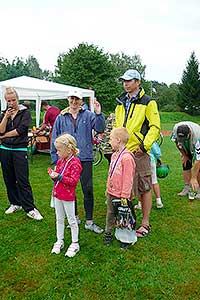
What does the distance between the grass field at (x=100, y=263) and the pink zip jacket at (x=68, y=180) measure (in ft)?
2.06

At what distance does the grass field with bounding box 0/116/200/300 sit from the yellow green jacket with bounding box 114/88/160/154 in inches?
44.7

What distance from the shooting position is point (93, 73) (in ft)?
124

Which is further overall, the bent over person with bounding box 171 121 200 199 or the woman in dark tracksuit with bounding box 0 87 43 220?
the bent over person with bounding box 171 121 200 199

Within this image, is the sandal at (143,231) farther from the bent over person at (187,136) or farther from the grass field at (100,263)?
the bent over person at (187,136)

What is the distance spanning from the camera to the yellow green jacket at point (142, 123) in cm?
398

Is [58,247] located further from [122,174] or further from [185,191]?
[185,191]

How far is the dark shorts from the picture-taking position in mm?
4168

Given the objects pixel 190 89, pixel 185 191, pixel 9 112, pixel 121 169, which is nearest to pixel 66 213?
pixel 121 169

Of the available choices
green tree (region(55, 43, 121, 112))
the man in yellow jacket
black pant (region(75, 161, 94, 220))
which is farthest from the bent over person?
green tree (region(55, 43, 121, 112))

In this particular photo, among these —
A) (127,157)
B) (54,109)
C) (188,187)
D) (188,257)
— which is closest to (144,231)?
(188,257)

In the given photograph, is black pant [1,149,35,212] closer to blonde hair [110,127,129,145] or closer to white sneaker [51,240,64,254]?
white sneaker [51,240,64,254]

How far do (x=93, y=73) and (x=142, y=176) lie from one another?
3455 centimetres

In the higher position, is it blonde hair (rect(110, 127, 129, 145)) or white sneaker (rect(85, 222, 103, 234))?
blonde hair (rect(110, 127, 129, 145))

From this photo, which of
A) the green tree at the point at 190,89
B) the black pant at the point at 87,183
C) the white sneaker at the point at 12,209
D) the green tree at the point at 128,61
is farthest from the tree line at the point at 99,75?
the black pant at the point at 87,183
